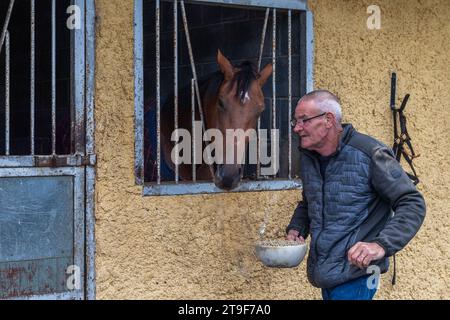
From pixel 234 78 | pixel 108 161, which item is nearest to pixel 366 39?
pixel 234 78

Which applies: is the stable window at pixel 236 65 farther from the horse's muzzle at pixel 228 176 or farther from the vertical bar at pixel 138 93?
the horse's muzzle at pixel 228 176

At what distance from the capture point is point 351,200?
12.5ft

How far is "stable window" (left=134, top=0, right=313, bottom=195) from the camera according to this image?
454 cm

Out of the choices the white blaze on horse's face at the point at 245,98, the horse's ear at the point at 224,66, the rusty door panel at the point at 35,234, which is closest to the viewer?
the rusty door panel at the point at 35,234

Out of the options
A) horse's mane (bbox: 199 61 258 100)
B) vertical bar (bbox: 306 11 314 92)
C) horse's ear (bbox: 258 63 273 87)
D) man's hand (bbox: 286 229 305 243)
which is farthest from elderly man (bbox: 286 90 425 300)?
vertical bar (bbox: 306 11 314 92)

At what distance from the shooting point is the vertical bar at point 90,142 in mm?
4270

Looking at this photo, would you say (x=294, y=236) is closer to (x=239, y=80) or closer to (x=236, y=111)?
(x=236, y=111)

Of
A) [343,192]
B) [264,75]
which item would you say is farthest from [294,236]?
[264,75]

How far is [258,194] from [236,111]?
25.3 inches

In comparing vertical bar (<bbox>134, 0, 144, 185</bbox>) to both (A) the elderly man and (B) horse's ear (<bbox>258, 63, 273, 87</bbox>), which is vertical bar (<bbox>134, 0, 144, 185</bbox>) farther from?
(A) the elderly man

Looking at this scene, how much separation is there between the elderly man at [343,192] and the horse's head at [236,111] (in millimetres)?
688

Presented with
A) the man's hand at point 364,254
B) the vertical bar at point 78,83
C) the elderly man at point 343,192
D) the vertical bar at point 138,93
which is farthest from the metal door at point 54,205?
the man's hand at point 364,254

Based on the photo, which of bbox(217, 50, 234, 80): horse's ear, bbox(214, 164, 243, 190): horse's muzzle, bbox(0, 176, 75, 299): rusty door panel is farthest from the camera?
bbox(217, 50, 234, 80): horse's ear

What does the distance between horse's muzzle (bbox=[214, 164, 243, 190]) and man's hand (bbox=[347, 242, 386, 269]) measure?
3.63 ft
